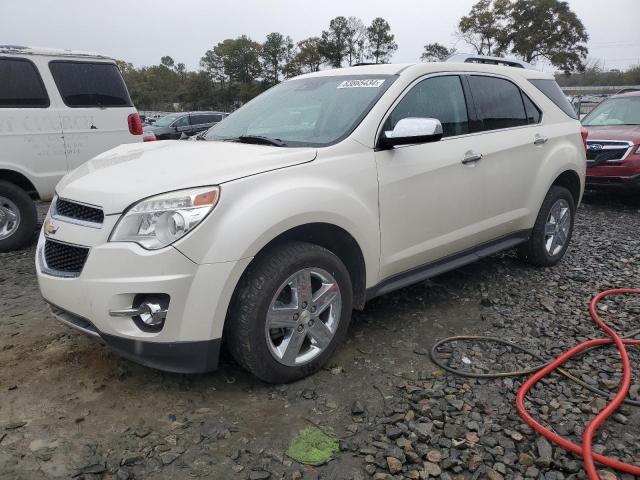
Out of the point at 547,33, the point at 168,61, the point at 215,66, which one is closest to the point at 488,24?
the point at 547,33

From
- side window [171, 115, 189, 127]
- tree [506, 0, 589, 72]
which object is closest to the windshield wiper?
side window [171, 115, 189, 127]

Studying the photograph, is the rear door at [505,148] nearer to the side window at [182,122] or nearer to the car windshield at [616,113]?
the car windshield at [616,113]

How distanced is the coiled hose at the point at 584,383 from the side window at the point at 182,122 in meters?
18.4

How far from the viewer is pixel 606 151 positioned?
7531mm

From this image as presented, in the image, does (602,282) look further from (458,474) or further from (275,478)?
(275,478)

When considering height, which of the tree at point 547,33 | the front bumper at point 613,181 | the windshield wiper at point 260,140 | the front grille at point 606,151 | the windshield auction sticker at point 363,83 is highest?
the tree at point 547,33

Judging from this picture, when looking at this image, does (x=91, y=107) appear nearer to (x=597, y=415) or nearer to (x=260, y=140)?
(x=260, y=140)

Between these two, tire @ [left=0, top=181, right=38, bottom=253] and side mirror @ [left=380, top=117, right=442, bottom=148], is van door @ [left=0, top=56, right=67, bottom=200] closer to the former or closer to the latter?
tire @ [left=0, top=181, right=38, bottom=253]

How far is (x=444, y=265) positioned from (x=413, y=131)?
110cm

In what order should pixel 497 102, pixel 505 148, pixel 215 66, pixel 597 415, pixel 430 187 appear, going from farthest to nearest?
1. pixel 215 66
2. pixel 497 102
3. pixel 505 148
4. pixel 430 187
5. pixel 597 415

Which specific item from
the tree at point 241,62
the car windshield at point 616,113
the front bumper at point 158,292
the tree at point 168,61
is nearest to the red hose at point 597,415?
the front bumper at point 158,292

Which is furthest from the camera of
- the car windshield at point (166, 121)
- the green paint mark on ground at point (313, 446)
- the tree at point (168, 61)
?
the tree at point (168, 61)

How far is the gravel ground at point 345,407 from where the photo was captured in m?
2.23

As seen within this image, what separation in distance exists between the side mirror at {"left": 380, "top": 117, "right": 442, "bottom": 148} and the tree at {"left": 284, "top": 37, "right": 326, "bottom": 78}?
205 feet
